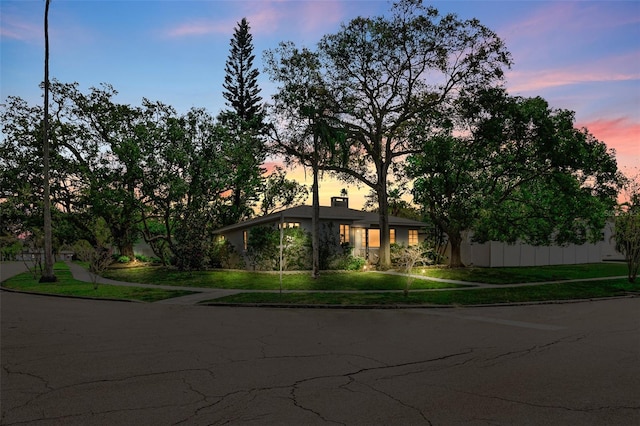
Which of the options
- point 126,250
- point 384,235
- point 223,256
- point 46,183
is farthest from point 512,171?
point 126,250

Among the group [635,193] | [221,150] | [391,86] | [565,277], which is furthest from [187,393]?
[635,193]

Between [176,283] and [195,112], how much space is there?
18.4 metres

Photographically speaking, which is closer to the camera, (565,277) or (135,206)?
(565,277)

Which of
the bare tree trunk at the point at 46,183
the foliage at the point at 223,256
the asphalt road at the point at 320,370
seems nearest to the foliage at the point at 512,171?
the foliage at the point at 223,256

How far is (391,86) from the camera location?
97.3ft

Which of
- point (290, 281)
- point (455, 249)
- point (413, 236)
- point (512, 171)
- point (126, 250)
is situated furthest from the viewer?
point (126, 250)

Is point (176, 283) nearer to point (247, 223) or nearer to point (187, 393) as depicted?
point (247, 223)

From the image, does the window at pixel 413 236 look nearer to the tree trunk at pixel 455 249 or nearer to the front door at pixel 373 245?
the front door at pixel 373 245

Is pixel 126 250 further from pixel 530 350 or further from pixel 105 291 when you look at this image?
pixel 530 350

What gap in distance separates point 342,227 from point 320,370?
24830 millimetres

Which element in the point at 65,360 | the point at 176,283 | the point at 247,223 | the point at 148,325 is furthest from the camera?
the point at 247,223

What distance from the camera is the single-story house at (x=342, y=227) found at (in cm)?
2959

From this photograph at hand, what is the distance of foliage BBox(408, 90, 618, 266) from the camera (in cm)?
2653

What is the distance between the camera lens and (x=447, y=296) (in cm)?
1667
